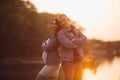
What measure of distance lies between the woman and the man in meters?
0.17

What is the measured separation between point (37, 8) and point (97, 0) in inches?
296

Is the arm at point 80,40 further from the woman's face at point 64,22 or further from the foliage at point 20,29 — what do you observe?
the foliage at point 20,29

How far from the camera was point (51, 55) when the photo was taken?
8.48 m

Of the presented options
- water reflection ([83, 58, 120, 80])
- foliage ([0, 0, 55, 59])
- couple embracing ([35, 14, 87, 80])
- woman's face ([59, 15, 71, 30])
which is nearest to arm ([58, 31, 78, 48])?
couple embracing ([35, 14, 87, 80])

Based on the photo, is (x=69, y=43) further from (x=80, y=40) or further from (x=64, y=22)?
(x=64, y=22)

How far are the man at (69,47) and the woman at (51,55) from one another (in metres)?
0.17

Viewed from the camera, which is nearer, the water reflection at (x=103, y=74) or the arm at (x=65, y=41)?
the arm at (x=65, y=41)

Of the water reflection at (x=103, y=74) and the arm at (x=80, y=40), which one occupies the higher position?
the arm at (x=80, y=40)

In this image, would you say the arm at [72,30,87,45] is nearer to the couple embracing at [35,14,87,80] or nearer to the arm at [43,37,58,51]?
the couple embracing at [35,14,87,80]

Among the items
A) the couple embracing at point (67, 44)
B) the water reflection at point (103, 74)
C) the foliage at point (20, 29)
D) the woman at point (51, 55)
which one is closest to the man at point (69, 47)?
the couple embracing at point (67, 44)

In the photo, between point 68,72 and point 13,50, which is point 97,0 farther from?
point 68,72

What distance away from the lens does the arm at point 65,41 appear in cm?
796

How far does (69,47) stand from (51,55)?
613mm

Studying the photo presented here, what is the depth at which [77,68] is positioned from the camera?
8039mm
